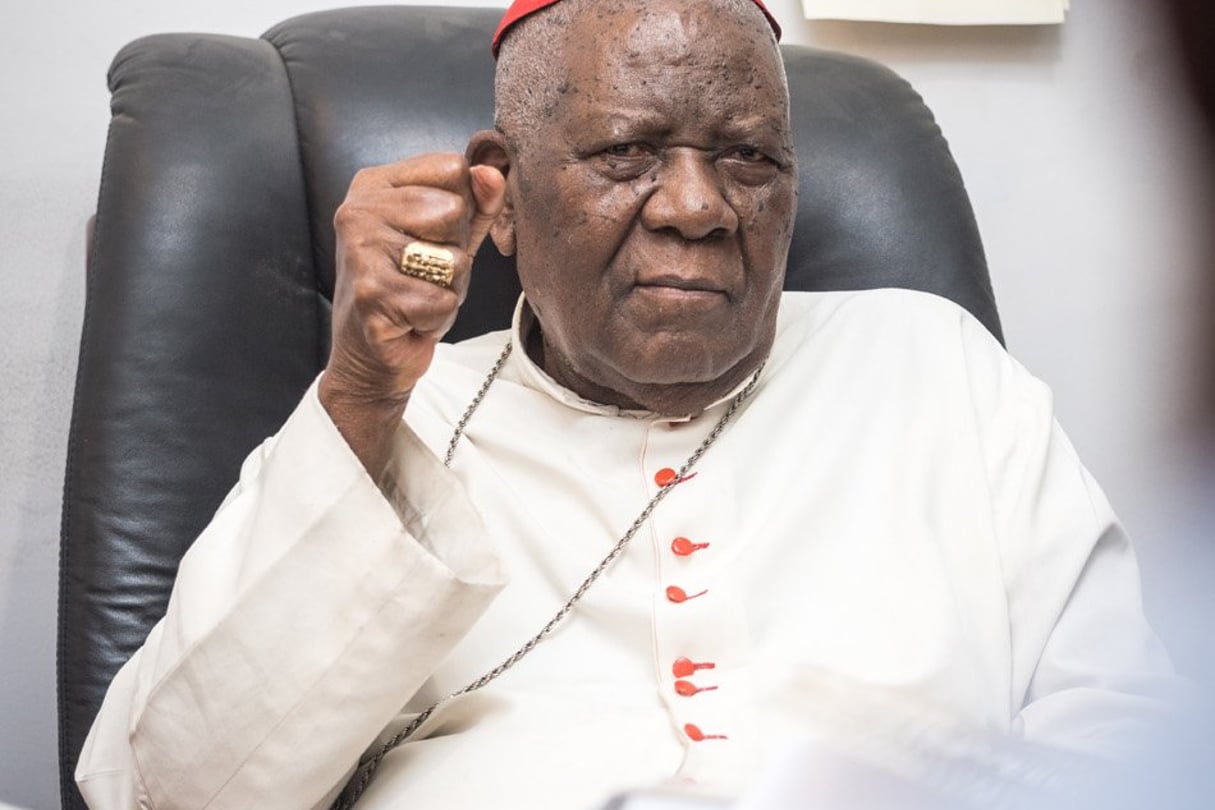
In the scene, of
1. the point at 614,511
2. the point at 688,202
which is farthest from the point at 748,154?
the point at 614,511

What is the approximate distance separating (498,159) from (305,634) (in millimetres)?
634

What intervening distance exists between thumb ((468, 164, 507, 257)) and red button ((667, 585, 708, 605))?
42cm

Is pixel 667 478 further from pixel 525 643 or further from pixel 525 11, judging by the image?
pixel 525 11

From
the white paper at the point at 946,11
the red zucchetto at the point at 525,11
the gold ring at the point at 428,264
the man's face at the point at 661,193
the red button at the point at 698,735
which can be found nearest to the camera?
the gold ring at the point at 428,264

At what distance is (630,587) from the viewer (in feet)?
4.83

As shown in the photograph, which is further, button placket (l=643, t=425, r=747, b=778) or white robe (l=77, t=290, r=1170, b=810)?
button placket (l=643, t=425, r=747, b=778)

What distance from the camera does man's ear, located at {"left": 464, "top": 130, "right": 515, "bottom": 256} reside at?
1590 millimetres

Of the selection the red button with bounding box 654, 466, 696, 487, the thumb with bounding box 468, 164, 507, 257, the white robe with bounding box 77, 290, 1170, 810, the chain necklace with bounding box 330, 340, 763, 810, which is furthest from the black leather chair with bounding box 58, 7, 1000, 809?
the thumb with bounding box 468, 164, 507, 257

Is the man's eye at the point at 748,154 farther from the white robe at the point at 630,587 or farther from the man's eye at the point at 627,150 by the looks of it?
the white robe at the point at 630,587

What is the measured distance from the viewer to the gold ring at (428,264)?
1195 millimetres

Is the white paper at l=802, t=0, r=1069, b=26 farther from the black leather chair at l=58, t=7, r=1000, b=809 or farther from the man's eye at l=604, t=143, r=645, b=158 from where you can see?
the man's eye at l=604, t=143, r=645, b=158

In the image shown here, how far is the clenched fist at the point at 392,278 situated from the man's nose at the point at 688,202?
0.81ft

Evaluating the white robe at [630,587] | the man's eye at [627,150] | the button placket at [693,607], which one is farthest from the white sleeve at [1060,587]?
the man's eye at [627,150]

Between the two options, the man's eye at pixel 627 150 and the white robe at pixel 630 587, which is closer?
the white robe at pixel 630 587
